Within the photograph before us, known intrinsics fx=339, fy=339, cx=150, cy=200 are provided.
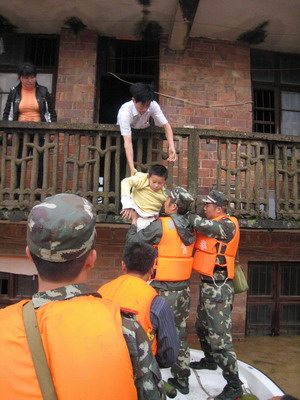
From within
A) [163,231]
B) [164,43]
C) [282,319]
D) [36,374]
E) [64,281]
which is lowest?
[282,319]

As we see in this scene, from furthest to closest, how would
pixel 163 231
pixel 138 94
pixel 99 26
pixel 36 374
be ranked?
1. pixel 99 26
2. pixel 138 94
3. pixel 163 231
4. pixel 36 374

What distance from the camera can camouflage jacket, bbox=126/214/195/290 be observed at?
3561 millimetres

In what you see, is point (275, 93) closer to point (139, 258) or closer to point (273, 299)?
point (273, 299)

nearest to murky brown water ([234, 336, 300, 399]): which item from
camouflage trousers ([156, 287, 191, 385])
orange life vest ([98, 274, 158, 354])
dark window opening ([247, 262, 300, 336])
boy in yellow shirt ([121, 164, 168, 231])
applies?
dark window opening ([247, 262, 300, 336])

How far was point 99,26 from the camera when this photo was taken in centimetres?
616

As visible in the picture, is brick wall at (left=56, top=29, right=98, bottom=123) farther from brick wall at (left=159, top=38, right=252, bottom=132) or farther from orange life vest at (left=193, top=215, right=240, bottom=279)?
orange life vest at (left=193, top=215, right=240, bottom=279)

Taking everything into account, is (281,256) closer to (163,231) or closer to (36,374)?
(163,231)

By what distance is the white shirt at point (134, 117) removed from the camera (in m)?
4.20

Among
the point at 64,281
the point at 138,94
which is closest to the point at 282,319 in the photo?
the point at 138,94

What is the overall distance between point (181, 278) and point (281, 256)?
3.27 meters

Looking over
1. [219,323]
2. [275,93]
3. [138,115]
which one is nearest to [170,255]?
[219,323]

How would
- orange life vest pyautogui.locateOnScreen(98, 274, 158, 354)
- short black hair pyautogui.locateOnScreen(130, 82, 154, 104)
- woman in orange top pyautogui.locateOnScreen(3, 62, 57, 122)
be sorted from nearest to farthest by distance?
orange life vest pyautogui.locateOnScreen(98, 274, 158, 354), short black hair pyautogui.locateOnScreen(130, 82, 154, 104), woman in orange top pyautogui.locateOnScreen(3, 62, 57, 122)

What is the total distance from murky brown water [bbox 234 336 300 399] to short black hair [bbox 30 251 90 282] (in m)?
3.93

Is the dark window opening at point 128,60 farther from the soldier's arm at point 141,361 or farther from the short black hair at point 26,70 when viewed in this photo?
the soldier's arm at point 141,361
